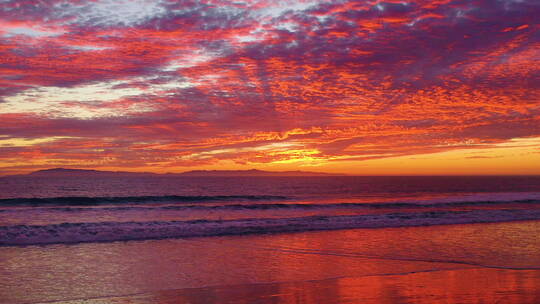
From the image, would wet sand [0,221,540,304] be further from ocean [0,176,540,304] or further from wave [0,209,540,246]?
wave [0,209,540,246]

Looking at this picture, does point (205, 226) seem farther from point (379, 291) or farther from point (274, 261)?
point (379, 291)

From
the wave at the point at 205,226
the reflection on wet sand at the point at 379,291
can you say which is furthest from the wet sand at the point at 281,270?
the wave at the point at 205,226

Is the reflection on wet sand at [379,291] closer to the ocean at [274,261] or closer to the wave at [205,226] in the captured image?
the ocean at [274,261]

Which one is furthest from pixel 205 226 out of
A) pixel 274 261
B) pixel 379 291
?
pixel 379 291

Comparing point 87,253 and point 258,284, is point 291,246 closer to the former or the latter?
point 258,284

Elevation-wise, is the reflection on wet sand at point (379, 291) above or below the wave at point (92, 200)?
below

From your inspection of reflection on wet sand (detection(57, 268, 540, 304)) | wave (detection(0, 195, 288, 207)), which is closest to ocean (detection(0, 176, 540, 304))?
reflection on wet sand (detection(57, 268, 540, 304))

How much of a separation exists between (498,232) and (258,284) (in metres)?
11.9

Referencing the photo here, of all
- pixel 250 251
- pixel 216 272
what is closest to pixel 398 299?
pixel 216 272

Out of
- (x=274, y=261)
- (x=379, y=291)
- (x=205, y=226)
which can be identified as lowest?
(x=379, y=291)

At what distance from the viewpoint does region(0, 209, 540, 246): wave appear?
1534 centimetres

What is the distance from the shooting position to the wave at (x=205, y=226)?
50.3 ft

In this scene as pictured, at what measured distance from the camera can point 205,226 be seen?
18359 mm

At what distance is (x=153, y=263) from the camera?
11.1m
